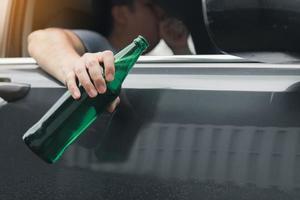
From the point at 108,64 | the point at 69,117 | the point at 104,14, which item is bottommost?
the point at 104,14

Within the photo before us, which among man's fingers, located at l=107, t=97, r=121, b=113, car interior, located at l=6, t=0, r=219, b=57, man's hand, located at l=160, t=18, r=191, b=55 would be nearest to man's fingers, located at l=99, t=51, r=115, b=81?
man's fingers, located at l=107, t=97, r=121, b=113

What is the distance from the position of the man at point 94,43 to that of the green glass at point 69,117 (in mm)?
35

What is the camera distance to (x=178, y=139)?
1.64 m

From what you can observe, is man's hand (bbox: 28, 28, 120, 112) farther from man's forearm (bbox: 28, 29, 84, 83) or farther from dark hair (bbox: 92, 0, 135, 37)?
dark hair (bbox: 92, 0, 135, 37)

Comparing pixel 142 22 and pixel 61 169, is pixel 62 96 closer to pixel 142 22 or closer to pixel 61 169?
pixel 61 169

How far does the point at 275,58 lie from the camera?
1387 mm

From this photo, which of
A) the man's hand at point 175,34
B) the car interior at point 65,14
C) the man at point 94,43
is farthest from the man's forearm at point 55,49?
the man's hand at point 175,34

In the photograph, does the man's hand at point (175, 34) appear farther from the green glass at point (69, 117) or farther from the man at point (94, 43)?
the green glass at point (69, 117)

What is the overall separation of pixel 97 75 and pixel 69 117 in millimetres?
128

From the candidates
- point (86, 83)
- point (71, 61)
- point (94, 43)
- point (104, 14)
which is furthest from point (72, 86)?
point (104, 14)

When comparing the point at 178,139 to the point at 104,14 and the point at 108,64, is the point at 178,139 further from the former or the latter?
the point at 104,14

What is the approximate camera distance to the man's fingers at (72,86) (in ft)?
5.37

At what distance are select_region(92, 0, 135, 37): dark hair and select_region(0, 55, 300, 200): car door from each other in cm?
45

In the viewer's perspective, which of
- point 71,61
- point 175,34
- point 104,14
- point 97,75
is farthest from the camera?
point 104,14
